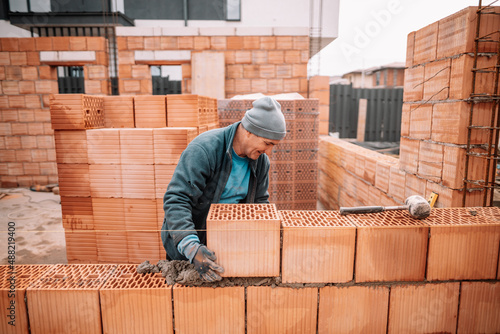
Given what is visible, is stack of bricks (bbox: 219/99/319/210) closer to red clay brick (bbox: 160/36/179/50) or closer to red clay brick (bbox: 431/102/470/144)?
red clay brick (bbox: 431/102/470/144)

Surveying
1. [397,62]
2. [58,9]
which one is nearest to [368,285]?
[58,9]

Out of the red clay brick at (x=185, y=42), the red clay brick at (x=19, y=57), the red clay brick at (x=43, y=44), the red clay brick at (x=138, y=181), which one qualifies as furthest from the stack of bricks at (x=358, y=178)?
the red clay brick at (x=19, y=57)

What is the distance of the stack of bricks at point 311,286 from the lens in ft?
6.25

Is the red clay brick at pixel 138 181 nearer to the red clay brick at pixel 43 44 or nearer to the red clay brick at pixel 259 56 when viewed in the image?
the red clay brick at pixel 259 56

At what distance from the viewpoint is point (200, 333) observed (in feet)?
6.45

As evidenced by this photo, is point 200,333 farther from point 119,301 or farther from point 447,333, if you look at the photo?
point 447,333

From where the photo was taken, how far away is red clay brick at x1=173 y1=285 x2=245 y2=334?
192 centimetres

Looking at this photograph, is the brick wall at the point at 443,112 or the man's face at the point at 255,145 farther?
the brick wall at the point at 443,112

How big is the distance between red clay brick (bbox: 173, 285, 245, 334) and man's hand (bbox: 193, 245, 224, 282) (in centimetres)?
12

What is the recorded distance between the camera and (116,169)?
451 centimetres

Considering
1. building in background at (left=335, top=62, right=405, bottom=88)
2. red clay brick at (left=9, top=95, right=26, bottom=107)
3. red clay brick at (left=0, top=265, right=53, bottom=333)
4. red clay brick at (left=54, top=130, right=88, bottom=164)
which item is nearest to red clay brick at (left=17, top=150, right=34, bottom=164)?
red clay brick at (left=9, top=95, right=26, bottom=107)

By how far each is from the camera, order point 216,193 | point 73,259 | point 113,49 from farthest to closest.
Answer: point 113,49 → point 73,259 → point 216,193

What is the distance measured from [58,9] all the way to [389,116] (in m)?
16.2

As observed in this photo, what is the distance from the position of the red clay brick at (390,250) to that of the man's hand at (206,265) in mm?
844
